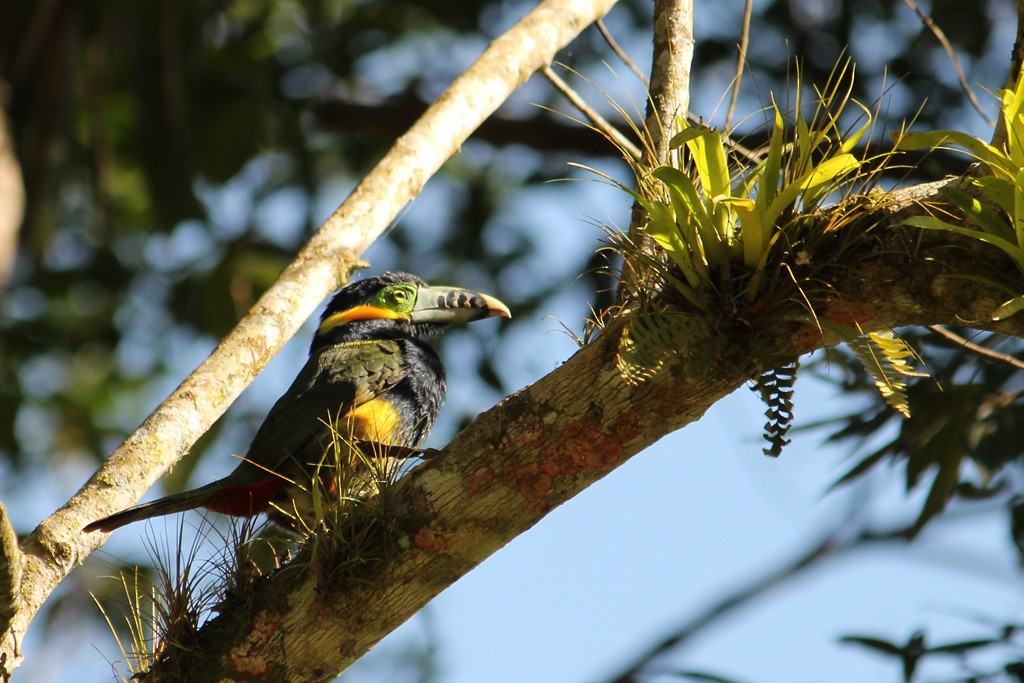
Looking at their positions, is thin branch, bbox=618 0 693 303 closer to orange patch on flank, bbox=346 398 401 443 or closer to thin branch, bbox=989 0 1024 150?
thin branch, bbox=989 0 1024 150

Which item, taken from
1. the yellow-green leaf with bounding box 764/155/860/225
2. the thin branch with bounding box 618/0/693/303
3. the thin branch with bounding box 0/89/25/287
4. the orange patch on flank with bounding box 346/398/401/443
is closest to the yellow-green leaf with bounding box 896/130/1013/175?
the yellow-green leaf with bounding box 764/155/860/225

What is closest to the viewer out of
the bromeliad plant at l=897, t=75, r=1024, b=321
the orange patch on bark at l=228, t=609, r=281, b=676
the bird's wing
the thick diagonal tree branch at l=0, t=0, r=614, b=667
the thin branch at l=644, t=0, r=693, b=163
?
the bromeliad plant at l=897, t=75, r=1024, b=321

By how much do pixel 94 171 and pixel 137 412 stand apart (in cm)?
335

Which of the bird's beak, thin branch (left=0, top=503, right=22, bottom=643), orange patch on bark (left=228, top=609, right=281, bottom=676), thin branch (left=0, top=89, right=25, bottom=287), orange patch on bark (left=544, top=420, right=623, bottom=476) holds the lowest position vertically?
orange patch on bark (left=228, top=609, right=281, bottom=676)

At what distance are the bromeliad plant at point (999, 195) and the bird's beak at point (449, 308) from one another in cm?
261

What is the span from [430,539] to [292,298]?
1193mm

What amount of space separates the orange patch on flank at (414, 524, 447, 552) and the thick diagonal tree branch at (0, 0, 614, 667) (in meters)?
0.85

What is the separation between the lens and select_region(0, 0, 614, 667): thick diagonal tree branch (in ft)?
8.68

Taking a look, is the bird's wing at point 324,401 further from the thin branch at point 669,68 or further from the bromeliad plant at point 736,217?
the bromeliad plant at point 736,217

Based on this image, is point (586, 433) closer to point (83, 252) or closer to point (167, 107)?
point (167, 107)

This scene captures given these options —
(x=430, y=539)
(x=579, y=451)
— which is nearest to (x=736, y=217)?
(x=579, y=451)

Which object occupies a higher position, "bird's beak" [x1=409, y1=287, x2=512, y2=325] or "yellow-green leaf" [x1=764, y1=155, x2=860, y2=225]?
"bird's beak" [x1=409, y1=287, x2=512, y2=325]

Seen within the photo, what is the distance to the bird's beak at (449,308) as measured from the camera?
461cm

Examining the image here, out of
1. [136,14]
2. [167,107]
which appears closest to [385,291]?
[167,107]
